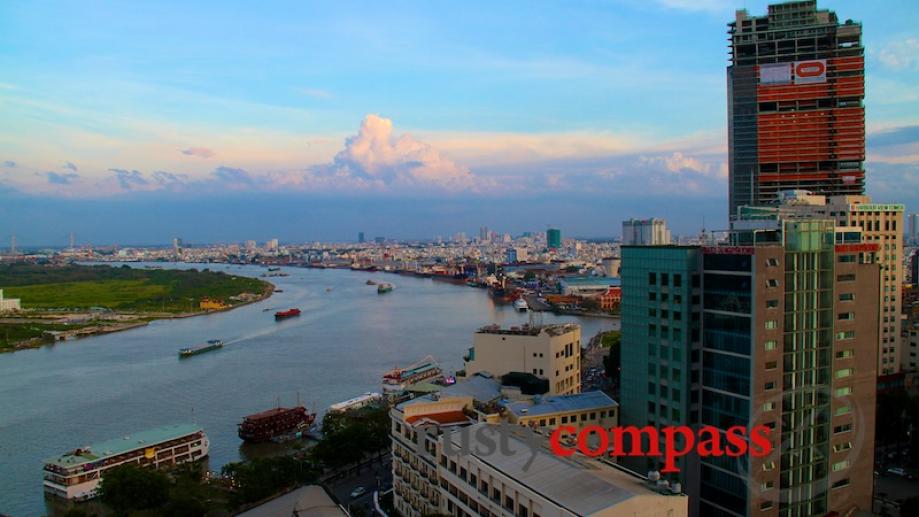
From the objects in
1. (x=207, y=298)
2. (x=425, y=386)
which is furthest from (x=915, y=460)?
(x=207, y=298)

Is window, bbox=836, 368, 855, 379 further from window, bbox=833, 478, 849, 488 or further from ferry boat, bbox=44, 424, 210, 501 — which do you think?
ferry boat, bbox=44, 424, 210, 501

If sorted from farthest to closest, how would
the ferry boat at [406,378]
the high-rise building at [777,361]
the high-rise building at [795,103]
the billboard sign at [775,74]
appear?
the billboard sign at [775,74], the high-rise building at [795,103], the ferry boat at [406,378], the high-rise building at [777,361]

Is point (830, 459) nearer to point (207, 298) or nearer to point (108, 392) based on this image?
point (108, 392)

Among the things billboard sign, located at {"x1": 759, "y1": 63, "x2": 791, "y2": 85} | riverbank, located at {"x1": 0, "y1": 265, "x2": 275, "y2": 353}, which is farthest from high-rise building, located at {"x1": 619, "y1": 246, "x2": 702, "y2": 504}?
riverbank, located at {"x1": 0, "y1": 265, "x2": 275, "y2": 353}

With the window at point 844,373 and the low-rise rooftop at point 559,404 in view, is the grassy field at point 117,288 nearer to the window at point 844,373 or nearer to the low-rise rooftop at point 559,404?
the low-rise rooftop at point 559,404

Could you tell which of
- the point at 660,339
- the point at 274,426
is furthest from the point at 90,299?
the point at 660,339

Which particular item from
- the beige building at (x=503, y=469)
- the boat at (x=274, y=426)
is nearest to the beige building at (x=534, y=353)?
the beige building at (x=503, y=469)
